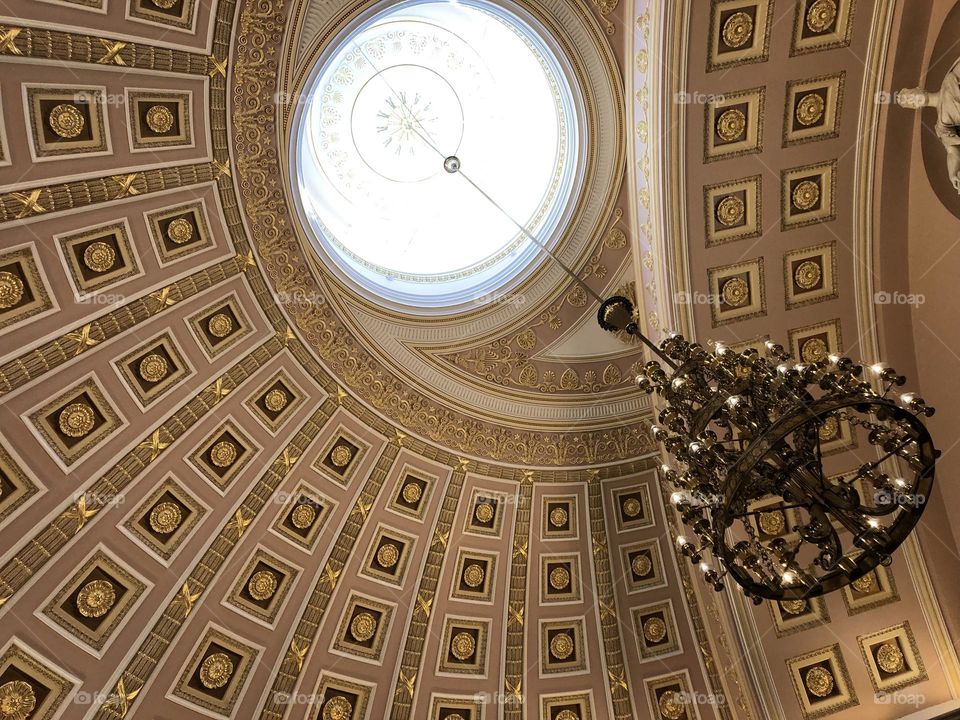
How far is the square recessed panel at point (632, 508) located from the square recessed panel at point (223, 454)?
597cm

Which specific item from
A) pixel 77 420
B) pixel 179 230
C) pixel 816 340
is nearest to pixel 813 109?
pixel 816 340

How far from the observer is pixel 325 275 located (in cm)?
1070

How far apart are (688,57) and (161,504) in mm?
8809

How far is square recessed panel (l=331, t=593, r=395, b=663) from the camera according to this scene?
11.1 meters

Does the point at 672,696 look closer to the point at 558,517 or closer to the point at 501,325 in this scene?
the point at 558,517

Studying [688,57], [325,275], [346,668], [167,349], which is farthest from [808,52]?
[346,668]

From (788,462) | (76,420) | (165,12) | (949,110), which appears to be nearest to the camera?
(788,462)

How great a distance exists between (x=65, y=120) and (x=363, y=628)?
797cm

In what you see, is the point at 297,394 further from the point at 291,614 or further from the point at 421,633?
the point at 421,633

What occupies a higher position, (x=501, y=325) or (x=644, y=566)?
(x=501, y=325)

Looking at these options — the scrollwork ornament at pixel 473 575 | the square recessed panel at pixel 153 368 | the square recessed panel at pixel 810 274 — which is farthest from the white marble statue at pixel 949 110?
the square recessed panel at pixel 153 368

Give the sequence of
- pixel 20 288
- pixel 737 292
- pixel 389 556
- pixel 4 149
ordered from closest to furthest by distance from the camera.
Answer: pixel 4 149 → pixel 20 288 → pixel 737 292 → pixel 389 556

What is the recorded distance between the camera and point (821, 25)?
8625 mm

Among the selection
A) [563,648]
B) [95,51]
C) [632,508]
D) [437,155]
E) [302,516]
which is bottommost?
[563,648]
